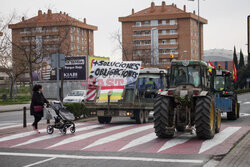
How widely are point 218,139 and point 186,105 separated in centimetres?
134

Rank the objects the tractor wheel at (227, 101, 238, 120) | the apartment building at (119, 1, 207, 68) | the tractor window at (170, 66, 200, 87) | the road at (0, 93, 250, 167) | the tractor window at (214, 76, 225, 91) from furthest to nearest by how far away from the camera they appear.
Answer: the apartment building at (119, 1, 207, 68) → the tractor window at (214, 76, 225, 91) → the tractor wheel at (227, 101, 238, 120) → the tractor window at (170, 66, 200, 87) → the road at (0, 93, 250, 167)

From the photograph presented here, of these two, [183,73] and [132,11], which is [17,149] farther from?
[132,11]

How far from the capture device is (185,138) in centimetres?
1289

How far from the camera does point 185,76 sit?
13.5 metres

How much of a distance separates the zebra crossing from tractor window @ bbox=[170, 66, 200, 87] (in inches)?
65.9

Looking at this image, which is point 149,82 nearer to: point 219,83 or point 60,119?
point 219,83

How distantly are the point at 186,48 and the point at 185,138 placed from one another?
97.3 meters

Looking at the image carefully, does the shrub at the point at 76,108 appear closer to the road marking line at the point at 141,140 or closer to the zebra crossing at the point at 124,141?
the zebra crossing at the point at 124,141

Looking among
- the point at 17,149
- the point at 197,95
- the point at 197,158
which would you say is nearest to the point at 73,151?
the point at 17,149

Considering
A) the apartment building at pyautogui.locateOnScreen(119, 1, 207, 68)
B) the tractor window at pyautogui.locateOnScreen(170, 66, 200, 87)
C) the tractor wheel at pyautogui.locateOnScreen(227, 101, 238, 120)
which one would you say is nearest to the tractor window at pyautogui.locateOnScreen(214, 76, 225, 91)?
the tractor wheel at pyautogui.locateOnScreen(227, 101, 238, 120)

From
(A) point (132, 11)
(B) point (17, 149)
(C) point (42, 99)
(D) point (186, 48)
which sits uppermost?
(A) point (132, 11)

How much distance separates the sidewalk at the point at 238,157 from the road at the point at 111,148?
22cm

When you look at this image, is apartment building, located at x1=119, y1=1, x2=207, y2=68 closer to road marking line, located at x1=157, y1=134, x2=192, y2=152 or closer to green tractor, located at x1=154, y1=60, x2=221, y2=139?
green tractor, located at x1=154, y1=60, x2=221, y2=139

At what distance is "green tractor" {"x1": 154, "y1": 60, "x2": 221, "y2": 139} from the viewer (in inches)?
483
